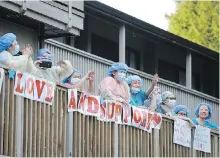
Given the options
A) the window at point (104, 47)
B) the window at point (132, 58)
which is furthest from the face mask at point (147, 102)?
the window at point (132, 58)

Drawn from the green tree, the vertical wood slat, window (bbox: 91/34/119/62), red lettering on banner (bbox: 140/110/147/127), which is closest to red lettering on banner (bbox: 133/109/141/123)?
red lettering on banner (bbox: 140/110/147/127)

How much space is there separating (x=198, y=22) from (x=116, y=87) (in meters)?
31.6

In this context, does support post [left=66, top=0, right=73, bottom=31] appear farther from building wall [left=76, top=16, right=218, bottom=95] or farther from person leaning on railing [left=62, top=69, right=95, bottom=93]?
building wall [left=76, top=16, right=218, bottom=95]

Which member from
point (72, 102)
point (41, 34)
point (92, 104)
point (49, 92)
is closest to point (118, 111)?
point (92, 104)

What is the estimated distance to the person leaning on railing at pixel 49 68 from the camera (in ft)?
52.3

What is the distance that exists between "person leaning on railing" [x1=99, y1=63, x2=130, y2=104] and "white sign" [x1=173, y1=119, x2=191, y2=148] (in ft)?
6.48

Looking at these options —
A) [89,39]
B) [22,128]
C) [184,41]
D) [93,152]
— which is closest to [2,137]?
[22,128]

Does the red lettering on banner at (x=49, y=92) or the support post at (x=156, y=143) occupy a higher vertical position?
the red lettering on banner at (x=49, y=92)

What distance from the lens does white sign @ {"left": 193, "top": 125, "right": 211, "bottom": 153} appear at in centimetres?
1942

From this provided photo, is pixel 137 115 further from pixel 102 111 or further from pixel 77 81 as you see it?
pixel 77 81

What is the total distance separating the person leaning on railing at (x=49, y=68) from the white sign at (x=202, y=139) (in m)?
3.86

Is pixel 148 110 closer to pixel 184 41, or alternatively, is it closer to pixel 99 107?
pixel 99 107

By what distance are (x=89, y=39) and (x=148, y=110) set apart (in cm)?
1150

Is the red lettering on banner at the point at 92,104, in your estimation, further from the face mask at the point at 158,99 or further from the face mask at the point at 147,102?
the face mask at the point at 158,99
